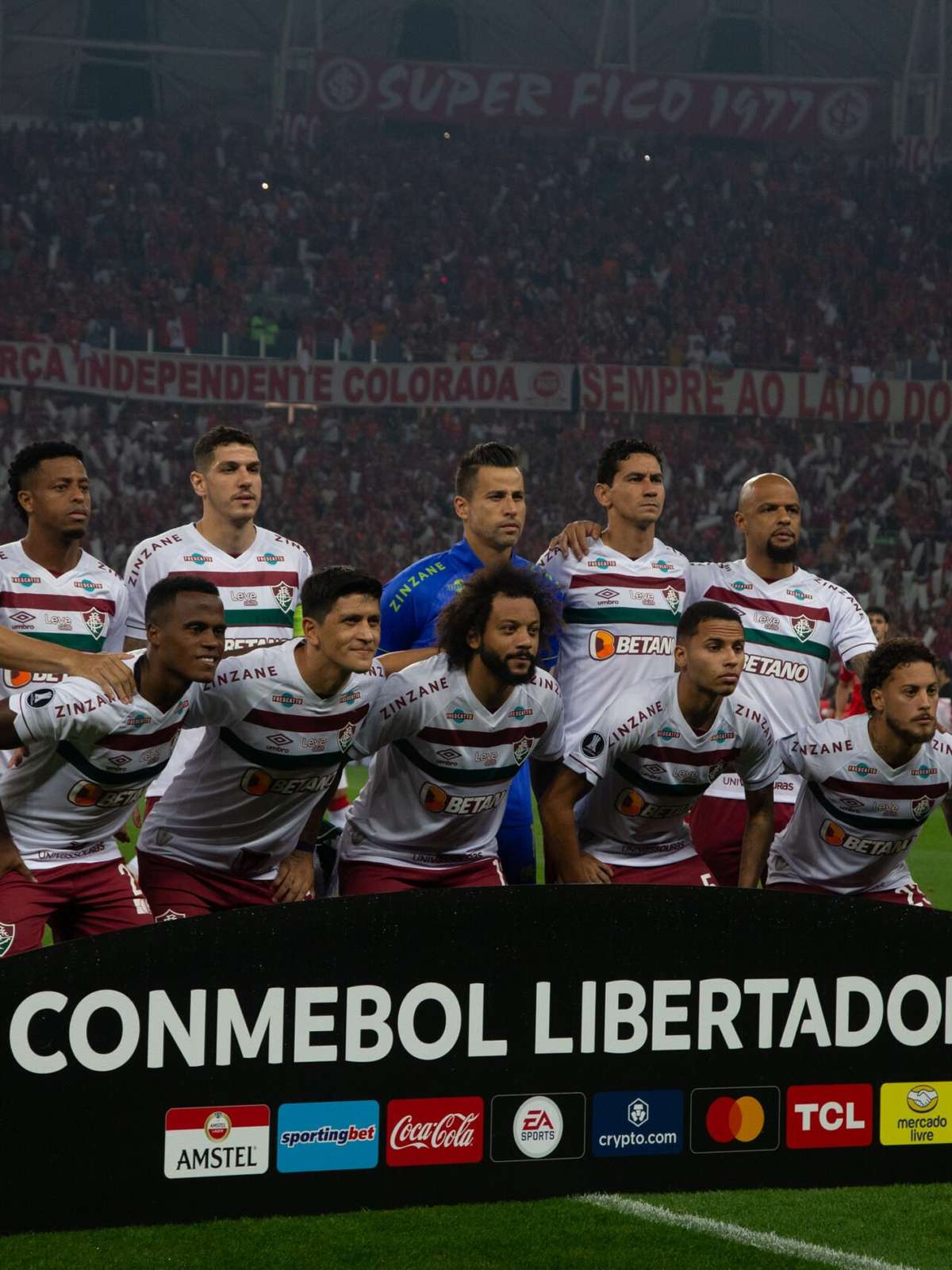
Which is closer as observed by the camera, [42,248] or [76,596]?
[76,596]

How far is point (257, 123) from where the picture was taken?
32219 mm

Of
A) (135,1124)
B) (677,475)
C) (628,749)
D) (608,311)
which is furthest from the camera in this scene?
(608,311)

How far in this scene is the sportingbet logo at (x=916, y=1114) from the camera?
4.22 metres

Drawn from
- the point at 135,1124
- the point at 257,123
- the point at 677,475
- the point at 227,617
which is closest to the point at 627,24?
the point at 257,123

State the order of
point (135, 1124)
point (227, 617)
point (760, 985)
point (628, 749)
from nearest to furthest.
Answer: point (135, 1124) → point (760, 985) → point (628, 749) → point (227, 617)

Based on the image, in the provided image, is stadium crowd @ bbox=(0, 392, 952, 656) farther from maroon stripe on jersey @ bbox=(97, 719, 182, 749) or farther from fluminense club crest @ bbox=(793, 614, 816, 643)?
maroon stripe on jersey @ bbox=(97, 719, 182, 749)

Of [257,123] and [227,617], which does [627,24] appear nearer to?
[257,123]

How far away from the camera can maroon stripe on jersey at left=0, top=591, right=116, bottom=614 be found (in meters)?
5.40

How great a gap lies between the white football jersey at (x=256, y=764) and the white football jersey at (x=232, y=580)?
24.4 inches

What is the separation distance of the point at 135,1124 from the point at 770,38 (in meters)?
33.3

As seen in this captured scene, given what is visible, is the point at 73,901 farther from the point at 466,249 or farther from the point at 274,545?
the point at 466,249

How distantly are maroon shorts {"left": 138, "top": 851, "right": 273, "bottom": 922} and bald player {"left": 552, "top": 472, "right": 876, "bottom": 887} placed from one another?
1718 millimetres

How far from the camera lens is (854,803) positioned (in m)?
5.18

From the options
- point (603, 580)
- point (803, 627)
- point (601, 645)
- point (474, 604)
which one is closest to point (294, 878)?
point (474, 604)
